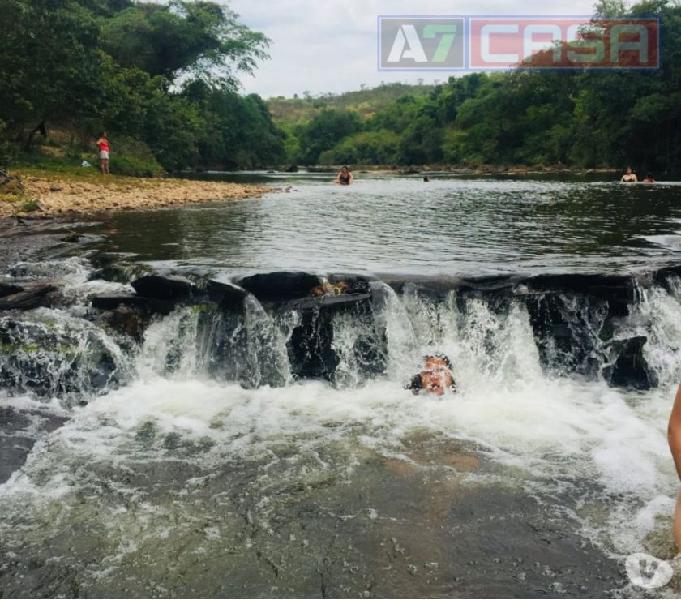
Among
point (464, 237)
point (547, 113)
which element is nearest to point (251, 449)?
point (464, 237)

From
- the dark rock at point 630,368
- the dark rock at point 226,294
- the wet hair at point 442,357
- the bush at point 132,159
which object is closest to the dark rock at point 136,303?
the dark rock at point 226,294

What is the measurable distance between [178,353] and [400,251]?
4.35 meters

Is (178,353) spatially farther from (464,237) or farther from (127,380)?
(464,237)

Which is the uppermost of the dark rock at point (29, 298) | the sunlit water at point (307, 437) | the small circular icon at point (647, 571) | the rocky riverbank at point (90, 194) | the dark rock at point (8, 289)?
the rocky riverbank at point (90, 194)

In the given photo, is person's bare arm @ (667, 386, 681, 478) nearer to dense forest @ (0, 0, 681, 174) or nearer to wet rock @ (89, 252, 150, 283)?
wet rock @ (89, 252, 150, 283)

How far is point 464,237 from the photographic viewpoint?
1216cm

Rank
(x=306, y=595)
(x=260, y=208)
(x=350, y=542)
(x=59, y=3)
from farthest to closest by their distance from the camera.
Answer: (x=59, y=3) < (x=260, y=208) < (x=350, y=542) < (x=306, y=595)

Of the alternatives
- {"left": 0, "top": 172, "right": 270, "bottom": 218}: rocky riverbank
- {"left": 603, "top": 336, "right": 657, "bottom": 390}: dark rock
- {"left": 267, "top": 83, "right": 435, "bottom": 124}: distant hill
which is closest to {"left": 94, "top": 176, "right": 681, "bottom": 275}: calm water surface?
{"left": 603, "top": 336, "right": 657, "bottom": 390}: dark rock

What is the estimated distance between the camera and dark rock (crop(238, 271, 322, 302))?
26.0 ft

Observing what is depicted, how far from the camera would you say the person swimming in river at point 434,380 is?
22.8 ft

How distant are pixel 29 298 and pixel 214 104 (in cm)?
5209

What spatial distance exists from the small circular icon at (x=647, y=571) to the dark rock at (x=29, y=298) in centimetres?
683

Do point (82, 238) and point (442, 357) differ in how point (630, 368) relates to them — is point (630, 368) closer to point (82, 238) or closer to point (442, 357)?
point (442, 357)

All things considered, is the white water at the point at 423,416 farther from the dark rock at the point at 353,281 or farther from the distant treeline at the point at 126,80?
the distant treeline at the point at 126,80
